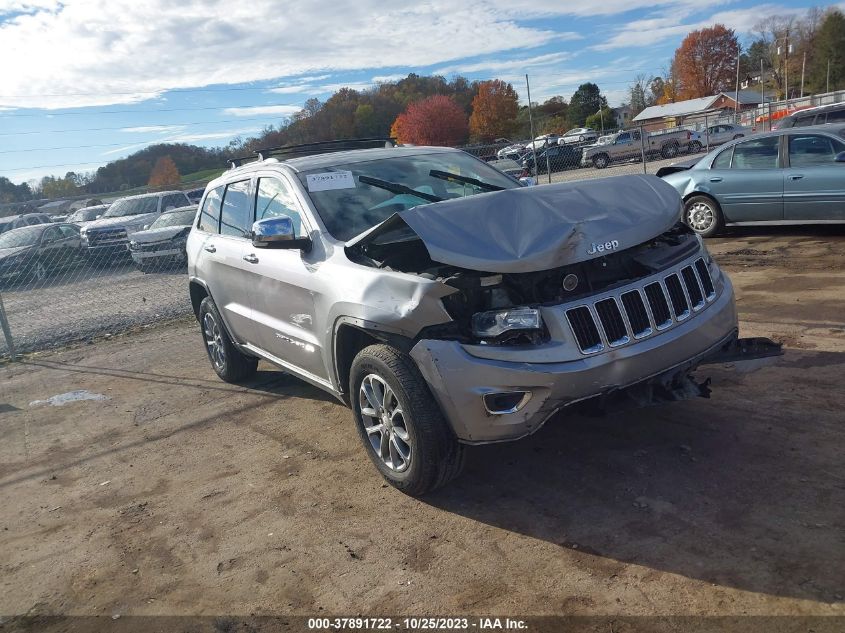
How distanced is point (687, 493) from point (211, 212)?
4.55 m

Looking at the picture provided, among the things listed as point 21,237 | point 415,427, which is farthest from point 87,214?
point 415,427

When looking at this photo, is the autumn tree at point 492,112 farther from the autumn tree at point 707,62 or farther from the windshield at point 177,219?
the windshield at point 177,219

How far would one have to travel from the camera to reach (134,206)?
21141mm

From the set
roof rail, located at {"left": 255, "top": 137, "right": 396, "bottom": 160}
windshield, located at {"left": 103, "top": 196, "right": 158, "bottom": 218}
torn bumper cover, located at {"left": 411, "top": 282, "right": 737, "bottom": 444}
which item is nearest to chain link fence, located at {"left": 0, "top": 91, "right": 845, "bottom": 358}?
windshield, located at {"left": 103, "top": 196, "right": 158, "bottom": 218}

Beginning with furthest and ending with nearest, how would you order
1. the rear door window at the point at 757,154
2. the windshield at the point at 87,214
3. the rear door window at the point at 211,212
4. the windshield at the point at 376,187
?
the windshield at the point at 87,214
the rear door window at the point at 757,154
the rear door window at the point at 211,212
the windshield at the point at 376,187

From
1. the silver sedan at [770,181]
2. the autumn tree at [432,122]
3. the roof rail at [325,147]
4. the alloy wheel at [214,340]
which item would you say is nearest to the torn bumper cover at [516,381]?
the roof rail at [325,147]

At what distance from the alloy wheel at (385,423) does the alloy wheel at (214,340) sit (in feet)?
8.87

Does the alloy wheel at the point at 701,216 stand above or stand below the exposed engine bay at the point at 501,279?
below

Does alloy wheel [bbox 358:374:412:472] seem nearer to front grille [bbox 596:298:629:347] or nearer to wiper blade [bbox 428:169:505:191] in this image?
front grille [bbox 596:298:629:347]

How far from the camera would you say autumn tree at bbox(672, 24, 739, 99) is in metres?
124

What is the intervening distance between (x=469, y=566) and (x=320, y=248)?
6.84 feet

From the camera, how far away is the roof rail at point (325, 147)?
250 inches

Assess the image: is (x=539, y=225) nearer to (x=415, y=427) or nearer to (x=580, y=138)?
(x=415, y=427)

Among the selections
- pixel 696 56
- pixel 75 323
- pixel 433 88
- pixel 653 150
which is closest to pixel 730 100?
pixel 696 56
